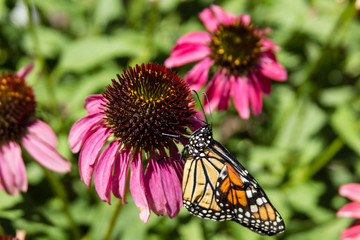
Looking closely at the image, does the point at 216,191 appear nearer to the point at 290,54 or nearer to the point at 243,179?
the point at 243,179

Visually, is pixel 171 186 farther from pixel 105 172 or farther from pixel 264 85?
pixel 264 85

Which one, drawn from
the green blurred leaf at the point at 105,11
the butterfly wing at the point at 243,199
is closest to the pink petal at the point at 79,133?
the butterfly wing at the point at 243,199

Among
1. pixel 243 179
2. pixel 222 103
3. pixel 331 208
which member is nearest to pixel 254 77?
A: pixel 222 103

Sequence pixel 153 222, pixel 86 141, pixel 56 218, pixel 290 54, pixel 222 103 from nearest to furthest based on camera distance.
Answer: pixel 86 141, pixel 222 103, pixel 153 222, pixel 56 218, pixel 290 54

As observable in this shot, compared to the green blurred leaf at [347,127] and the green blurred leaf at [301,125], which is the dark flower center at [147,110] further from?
the green blurred leaf at [301,125]

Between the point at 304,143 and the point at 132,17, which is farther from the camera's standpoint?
the point at 132,17
